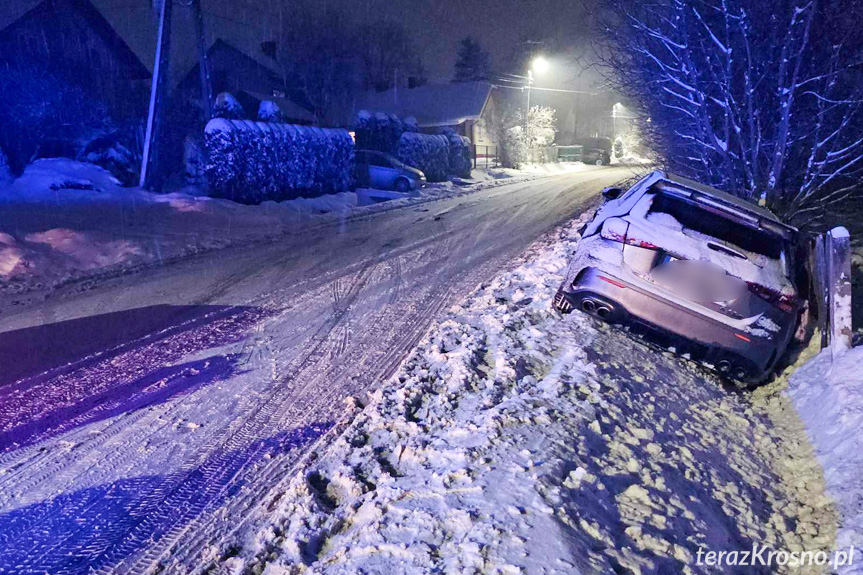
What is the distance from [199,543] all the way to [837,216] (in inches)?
598

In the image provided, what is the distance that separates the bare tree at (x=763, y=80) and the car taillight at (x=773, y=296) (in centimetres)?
578

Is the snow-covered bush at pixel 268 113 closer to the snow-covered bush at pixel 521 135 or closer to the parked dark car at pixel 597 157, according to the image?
the snow-covered bush at pixel 521 135

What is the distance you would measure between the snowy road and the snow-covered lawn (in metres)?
1.06

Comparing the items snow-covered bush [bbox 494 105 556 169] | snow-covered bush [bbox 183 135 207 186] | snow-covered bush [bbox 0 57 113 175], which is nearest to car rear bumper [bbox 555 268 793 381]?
snow-covered bush [bbox 183 135 207 186]

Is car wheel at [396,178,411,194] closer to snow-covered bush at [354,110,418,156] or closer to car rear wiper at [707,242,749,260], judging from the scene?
snow-covered bush at [354,110,418,156]

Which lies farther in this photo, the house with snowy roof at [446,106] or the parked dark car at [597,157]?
the parked dark car at [597,157]

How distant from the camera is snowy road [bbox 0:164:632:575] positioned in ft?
10.7

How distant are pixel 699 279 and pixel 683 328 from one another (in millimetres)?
468

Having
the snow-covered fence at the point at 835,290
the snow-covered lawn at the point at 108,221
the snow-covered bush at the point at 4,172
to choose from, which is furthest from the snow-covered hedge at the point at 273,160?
the snow-covered fence at the point at 835,290

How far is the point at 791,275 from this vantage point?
15.8 ft

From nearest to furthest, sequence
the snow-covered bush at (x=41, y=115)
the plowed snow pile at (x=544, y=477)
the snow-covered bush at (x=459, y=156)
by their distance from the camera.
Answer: the plowed snow pile at (x=544, y=477) < the snow-covered bush at (x=41, y=115) < the snow-covered bush at (x=459, y=156)

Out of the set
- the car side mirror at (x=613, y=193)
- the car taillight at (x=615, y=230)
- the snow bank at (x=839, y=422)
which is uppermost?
the car side mirror at (x=613, y=193)

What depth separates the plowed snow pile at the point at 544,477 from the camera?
2.65 meters

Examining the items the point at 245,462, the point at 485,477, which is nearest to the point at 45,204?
the point at 245,462
